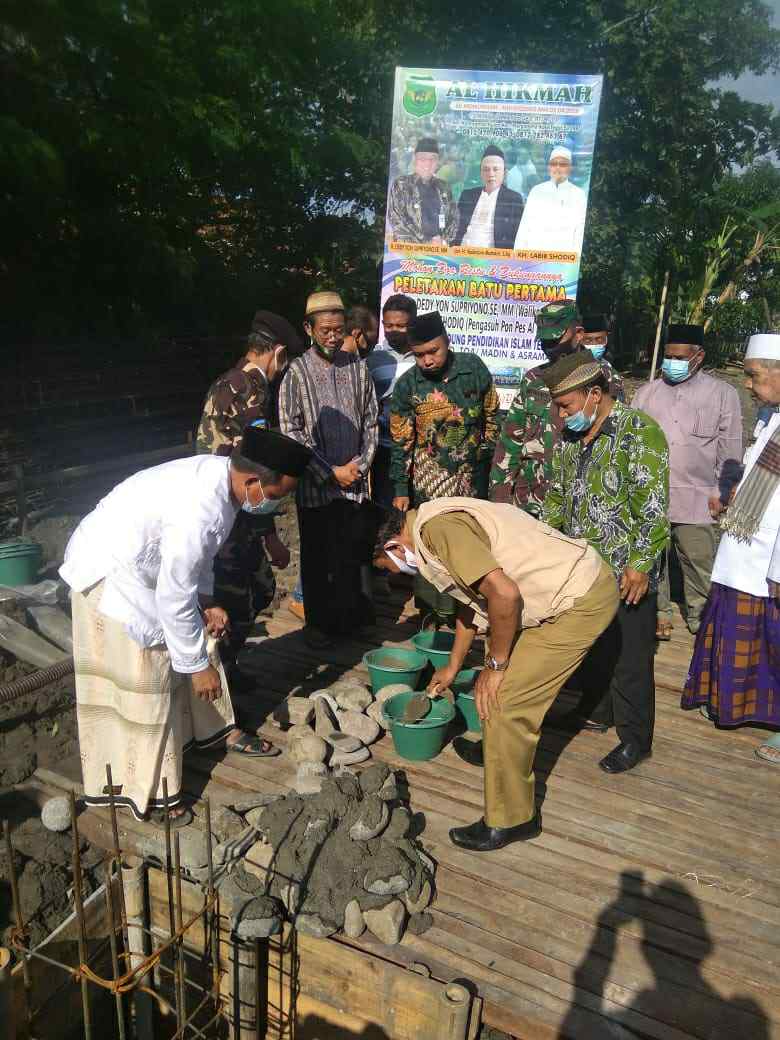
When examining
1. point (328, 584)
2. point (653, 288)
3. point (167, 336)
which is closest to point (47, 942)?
point (328, 584)

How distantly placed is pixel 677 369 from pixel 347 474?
Result: 213 centimetres

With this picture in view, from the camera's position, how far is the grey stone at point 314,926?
289cm

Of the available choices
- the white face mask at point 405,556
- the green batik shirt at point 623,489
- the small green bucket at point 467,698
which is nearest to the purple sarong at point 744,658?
the green batik shirt at point 623,489

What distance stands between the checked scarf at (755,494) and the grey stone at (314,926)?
8.96ft

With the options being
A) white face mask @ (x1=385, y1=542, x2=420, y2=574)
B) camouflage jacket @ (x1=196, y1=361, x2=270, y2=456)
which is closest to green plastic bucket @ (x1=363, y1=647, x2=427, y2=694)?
white face mask @ (x1=385, y1=542, x2=420, y2=574)

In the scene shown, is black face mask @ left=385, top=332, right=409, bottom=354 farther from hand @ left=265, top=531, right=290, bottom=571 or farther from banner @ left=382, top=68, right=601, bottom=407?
hand @ left=265, top=531, right=290, bottom=571

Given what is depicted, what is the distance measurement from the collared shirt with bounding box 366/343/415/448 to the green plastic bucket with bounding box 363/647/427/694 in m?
1.57

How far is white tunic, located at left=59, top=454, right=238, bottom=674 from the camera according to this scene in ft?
10.2

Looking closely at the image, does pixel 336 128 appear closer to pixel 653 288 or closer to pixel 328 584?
pixel 328 584

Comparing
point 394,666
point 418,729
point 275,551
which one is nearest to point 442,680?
point 418,729

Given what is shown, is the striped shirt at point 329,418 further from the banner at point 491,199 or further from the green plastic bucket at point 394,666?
the banner at point 491,199

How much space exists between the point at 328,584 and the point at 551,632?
2.23 m

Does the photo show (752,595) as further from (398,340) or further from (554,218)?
(554,218)

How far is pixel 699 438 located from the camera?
5.23m
